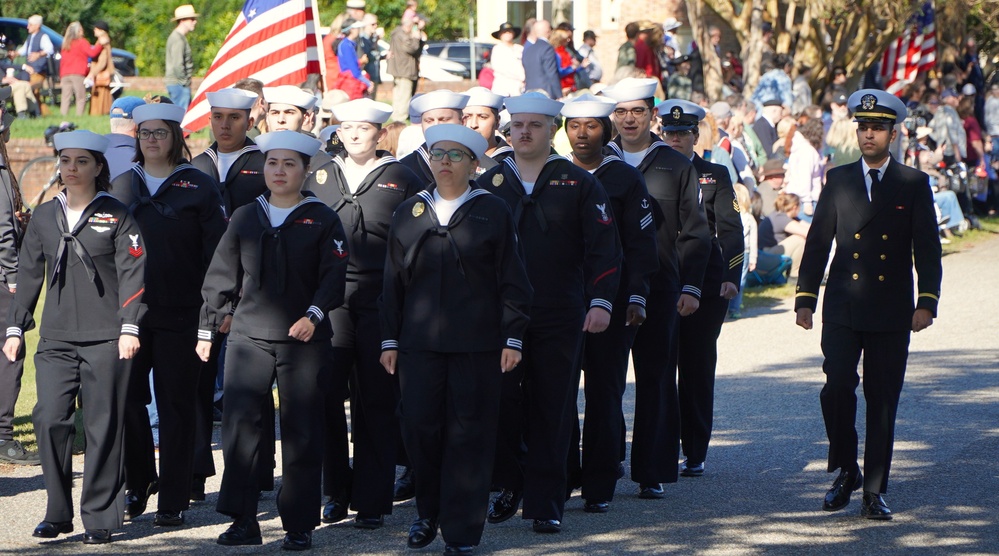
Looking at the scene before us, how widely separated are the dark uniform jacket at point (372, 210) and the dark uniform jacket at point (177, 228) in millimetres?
601

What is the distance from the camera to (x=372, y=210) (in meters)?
7.49

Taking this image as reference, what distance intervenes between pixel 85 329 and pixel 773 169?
38.0ft

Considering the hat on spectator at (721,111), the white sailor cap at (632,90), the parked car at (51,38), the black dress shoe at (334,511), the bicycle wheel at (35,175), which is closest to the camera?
the black dress shoe at (334,511)

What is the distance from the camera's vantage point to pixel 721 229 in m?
8.91

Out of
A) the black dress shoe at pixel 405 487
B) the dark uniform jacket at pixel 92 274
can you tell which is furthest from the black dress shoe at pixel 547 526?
the dark uniform jacket at pixel 92 274

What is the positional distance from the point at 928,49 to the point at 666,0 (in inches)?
362

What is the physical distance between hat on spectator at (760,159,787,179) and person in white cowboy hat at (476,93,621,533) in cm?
1027

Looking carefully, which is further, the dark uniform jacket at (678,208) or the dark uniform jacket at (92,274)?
the dark uniform jacket at (678,208)

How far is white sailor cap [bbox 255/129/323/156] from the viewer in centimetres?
688

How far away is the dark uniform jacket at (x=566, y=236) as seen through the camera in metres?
7.23

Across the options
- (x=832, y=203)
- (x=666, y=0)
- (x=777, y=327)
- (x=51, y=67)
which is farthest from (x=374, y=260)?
(x=666, y=0)

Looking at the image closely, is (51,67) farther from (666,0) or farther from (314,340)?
(314,340)

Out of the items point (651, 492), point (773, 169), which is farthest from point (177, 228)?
point (773, 169)

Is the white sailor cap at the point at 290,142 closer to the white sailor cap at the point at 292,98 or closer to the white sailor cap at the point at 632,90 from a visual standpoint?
the white sailor cap at the point at 292,98
